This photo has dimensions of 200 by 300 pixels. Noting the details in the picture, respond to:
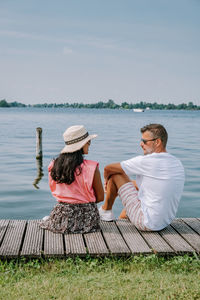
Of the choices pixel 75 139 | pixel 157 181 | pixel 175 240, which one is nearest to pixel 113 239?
pixel 175 240

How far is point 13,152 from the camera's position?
2250cm

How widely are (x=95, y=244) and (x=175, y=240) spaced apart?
1072mm

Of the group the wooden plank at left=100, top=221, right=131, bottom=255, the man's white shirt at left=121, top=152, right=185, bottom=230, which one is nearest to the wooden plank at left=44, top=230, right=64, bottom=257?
the wooden plank at left=100, top=221, right=131, bottom=255

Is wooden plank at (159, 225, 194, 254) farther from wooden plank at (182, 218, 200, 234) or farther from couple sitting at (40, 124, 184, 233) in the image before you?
Result: wooden plank at (182, 218, 200, 234)

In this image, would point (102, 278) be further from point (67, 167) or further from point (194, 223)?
A: point (194, 223)

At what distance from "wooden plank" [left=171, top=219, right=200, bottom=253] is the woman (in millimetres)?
1178

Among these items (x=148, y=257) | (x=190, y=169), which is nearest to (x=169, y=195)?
(x=148, y=257)

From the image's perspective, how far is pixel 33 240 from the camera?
489 centimetres

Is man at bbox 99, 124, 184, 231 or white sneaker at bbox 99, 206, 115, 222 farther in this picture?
white sneaker at bbox 99, 206, 115, 222

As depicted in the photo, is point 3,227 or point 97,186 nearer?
point 97,186

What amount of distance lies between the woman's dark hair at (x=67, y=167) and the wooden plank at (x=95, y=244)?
2.48 feet

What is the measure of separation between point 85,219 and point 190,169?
12820 mm

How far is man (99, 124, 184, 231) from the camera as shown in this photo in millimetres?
5047

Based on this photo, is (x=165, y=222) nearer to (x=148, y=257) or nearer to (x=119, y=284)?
(x=148, y=257)
